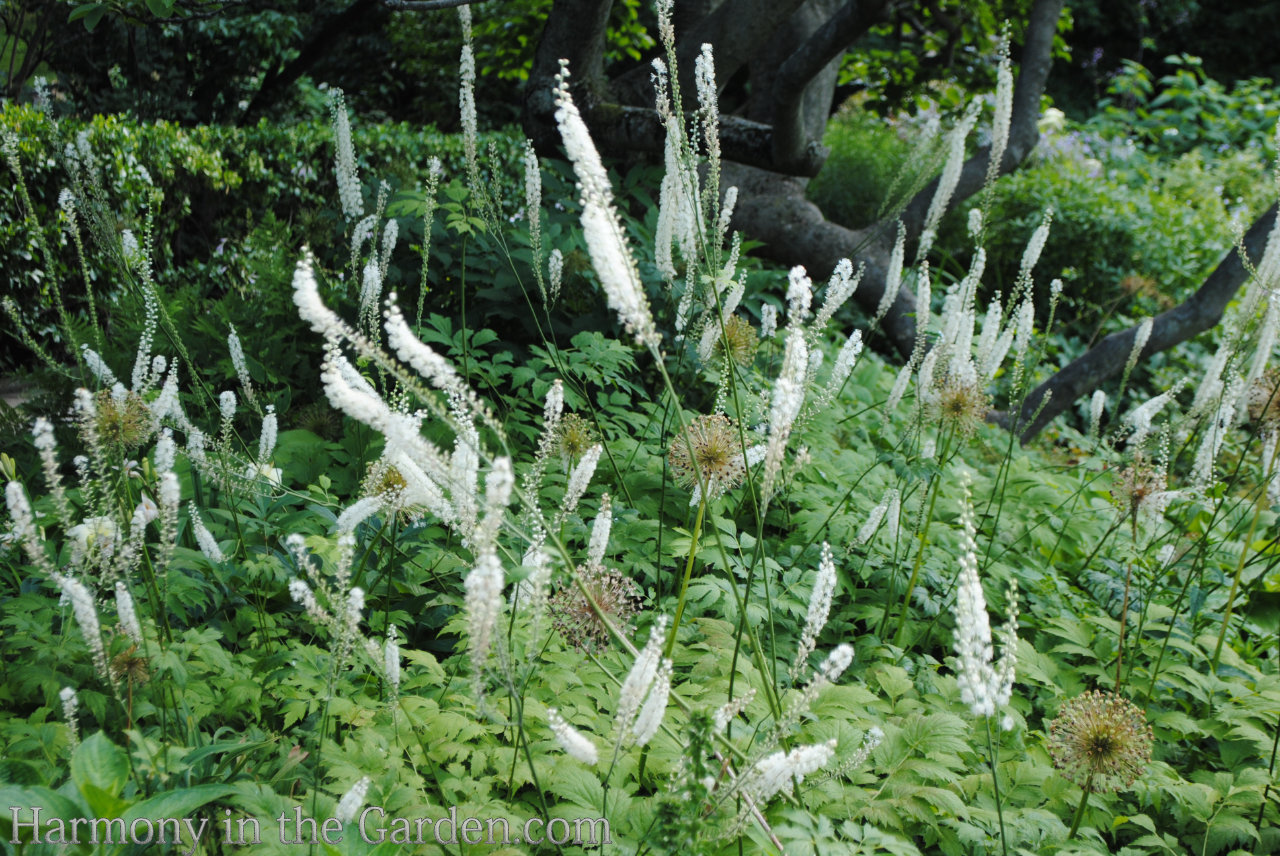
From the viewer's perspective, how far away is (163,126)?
7266mm

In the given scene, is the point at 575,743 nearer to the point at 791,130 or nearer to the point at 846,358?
the point at 846,358

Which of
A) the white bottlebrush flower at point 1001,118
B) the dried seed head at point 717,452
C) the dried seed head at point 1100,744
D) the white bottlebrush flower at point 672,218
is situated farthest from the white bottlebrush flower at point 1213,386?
the white bottlebrush flower at point 672,218

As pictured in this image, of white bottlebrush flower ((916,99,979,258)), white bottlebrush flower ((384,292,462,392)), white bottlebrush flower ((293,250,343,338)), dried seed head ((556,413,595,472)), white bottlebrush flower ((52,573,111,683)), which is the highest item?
white bottlebrush flower ((916,99,979,258))

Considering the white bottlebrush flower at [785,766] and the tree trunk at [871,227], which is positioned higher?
the tree trunk at [871,227]

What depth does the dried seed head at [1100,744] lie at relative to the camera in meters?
2.31

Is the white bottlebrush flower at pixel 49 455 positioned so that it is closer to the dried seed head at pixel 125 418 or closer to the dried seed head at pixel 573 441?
the dried seed head at pixel 125 418

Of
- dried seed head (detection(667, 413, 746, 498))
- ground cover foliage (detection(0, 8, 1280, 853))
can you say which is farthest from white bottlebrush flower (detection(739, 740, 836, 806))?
dried seed head (detection(667, 413, 746, 498))

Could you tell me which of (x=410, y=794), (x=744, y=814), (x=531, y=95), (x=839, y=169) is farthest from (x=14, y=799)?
(x=839, y=169)

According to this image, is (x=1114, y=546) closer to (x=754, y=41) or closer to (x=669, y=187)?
(x=669, y=187)

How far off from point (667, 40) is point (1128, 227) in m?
9.81

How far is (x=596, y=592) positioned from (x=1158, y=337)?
6169 mm

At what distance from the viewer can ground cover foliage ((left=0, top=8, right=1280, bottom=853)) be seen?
1613mm

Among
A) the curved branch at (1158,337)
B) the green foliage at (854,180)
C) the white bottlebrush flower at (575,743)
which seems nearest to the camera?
the white bottlebrush flower at (575,743)

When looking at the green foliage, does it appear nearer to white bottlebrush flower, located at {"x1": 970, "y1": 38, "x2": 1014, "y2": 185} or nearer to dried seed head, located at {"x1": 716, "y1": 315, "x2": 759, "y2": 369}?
white bottlebrush flower, located at {"x1": 970, "y1": 38, "x2": 1014, "y2": 185}
